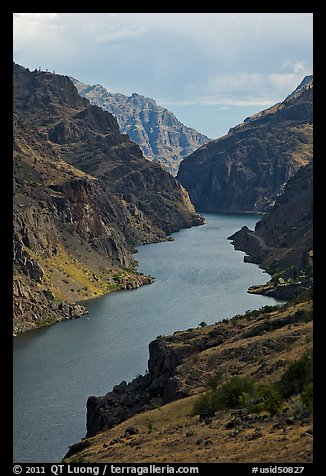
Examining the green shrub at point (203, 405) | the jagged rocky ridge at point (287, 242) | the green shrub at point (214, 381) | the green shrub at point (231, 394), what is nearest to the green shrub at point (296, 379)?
the green shrub at point (231, 394)

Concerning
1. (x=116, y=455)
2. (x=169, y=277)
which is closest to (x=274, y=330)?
(x=116, y=455)

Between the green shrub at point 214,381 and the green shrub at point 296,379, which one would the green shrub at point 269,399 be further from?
the green shrub at point 214,381

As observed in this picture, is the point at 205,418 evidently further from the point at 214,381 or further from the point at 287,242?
the point at 287,242

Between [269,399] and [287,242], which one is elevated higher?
[287,242]

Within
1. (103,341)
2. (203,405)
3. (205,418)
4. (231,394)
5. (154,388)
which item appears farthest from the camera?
(103,341)

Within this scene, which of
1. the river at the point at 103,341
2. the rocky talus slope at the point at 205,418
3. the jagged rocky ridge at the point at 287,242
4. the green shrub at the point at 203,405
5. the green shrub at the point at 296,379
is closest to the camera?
the rocky talus slope at the point at 205,418

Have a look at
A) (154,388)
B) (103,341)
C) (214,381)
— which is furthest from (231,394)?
(103,341)
